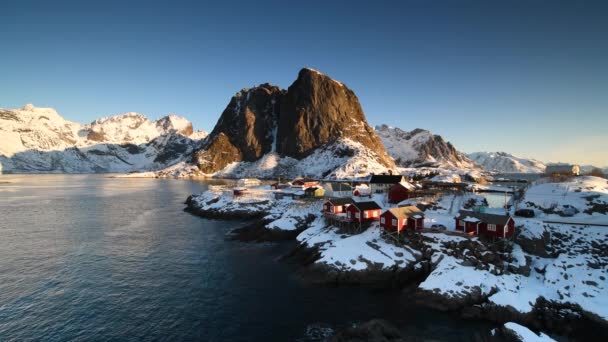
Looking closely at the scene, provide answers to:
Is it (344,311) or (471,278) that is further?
(471,278)

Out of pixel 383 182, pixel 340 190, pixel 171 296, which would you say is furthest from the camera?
pixel 383 182

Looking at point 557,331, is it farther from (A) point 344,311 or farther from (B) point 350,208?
(B) point 350,208

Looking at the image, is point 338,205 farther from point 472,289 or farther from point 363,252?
point 472,289

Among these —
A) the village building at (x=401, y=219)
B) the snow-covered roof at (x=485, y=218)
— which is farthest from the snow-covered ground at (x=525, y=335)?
the village building at (x=401, y=219)

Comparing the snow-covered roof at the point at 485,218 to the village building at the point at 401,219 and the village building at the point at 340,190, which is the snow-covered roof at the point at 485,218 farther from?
the village building at the point at 340,190

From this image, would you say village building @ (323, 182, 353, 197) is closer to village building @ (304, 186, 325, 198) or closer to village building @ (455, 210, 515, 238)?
village building @ (304, 186, 325, 198)

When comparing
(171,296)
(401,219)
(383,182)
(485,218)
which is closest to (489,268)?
(485,218)

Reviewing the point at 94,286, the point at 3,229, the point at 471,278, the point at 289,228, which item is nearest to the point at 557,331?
the point at 471,278
